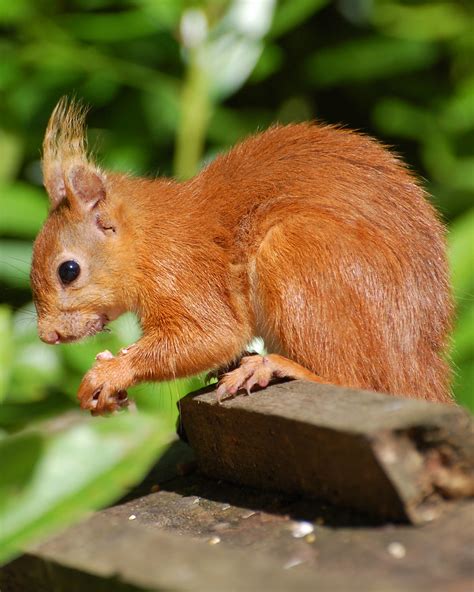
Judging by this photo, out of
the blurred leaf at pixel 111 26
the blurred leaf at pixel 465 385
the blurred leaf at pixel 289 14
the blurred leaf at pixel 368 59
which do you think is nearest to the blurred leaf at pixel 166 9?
the blurred leaf at pixel 111 26

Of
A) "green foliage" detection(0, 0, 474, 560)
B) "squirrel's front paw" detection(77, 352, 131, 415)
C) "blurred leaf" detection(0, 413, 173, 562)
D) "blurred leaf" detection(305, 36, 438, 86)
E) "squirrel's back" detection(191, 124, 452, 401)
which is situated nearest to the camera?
"blurred leaf" detection(0, 413, 173, 562)

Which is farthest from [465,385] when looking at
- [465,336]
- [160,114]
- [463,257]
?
[160,114]

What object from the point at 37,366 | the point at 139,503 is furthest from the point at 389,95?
the point at 139,503

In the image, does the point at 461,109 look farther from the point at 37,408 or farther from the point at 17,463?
the point at 17,463

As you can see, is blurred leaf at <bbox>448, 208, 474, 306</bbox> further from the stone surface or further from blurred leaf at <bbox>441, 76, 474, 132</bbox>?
the stone surface

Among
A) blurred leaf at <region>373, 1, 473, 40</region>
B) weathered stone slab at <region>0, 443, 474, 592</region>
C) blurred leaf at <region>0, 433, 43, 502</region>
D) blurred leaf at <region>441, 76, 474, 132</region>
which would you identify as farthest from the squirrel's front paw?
blurred leaf at <region>373, 1, 473, 40</region>
